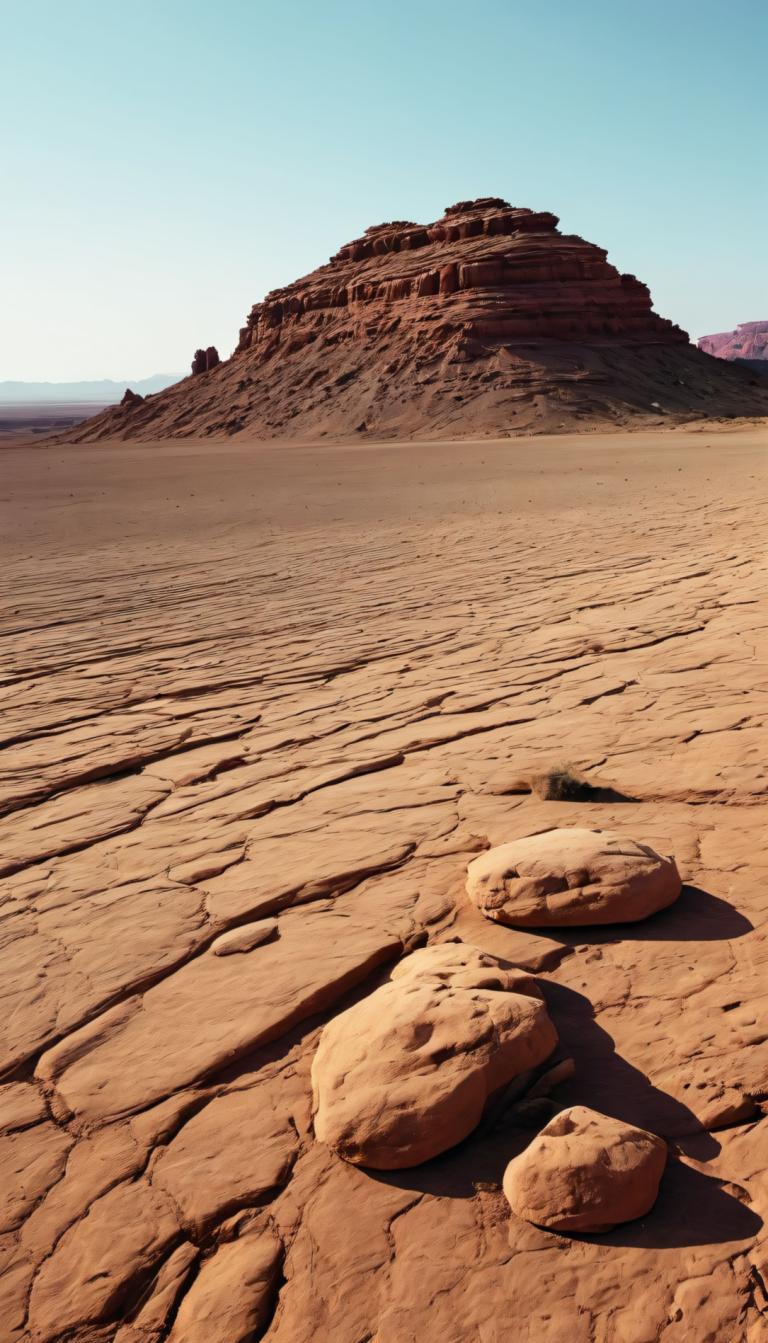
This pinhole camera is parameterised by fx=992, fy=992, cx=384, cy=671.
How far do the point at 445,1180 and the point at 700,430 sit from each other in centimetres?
3389

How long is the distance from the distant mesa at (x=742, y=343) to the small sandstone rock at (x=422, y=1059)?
501ft

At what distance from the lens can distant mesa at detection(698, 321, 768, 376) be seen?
152750mm

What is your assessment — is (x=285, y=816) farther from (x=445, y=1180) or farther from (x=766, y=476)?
(x=766, y=476)

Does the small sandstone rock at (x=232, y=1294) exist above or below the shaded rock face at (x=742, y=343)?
below

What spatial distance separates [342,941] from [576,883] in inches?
25.1

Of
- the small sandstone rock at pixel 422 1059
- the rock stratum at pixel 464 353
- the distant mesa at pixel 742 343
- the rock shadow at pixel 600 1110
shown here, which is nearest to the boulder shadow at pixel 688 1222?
the rock shadow at pixel 600 1110

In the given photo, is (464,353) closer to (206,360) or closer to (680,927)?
(206,360)

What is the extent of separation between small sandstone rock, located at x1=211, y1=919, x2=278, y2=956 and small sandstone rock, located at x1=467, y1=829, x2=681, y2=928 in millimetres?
572

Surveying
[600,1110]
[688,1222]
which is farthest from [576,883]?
[688,1222]

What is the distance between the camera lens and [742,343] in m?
158

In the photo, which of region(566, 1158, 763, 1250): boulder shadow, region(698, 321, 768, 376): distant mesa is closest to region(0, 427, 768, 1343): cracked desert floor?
region(566, 1158, 763, 1250): boulder shadow

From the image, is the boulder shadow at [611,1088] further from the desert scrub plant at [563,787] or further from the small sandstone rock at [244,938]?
the desert scrub plant at [563,787]

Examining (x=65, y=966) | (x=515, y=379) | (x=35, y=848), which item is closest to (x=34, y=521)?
(x=35, y=848)

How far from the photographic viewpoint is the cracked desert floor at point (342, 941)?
Answer: 5.31ft
